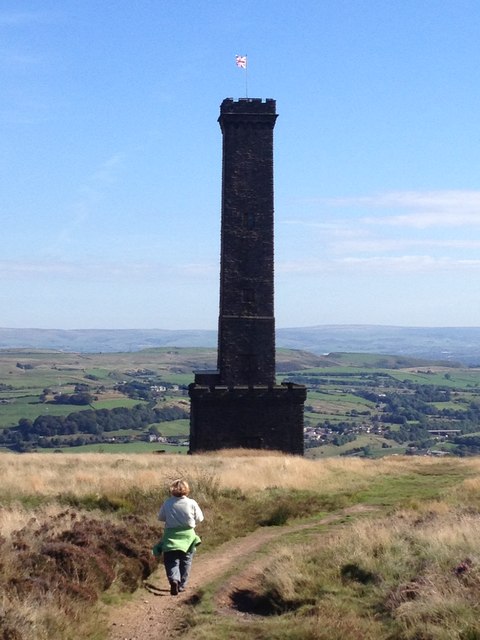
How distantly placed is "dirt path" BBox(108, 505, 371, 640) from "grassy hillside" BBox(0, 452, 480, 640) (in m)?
0.19

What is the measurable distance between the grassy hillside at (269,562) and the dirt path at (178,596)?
193 millimetres

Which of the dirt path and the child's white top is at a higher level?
the child's white top

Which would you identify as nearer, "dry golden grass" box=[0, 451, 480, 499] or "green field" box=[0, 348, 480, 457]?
"dry golden grass" box=[0, 451, 480, 499]

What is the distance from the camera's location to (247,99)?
3528cm

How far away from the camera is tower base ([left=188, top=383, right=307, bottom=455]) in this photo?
33.0m

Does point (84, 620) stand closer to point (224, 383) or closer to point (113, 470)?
point (113, 470)

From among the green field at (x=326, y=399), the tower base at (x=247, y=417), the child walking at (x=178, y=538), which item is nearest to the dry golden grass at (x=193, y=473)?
the tower base at (x=247, y=417)

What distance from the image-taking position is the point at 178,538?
10.8m

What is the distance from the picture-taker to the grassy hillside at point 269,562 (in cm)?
848

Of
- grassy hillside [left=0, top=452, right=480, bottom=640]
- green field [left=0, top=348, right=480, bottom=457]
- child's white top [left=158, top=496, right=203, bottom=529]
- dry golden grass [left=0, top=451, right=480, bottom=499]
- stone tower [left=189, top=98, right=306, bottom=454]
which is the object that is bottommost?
green field [left=0, top=348, right=480, bottom=457]

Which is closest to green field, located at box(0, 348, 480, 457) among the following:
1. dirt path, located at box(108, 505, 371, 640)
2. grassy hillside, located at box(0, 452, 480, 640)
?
grassy hillside, located at box(0, 452, 480, 640)

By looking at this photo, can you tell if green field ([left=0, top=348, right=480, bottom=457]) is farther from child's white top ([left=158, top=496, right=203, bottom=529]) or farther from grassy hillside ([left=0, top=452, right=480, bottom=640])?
child's white top ([left=158, top=496, right=203, bottom=529])

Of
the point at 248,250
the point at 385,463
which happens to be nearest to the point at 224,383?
the point at 248,250

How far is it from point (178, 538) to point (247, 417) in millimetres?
22552
